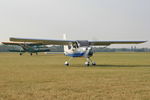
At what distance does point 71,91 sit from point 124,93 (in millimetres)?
1564

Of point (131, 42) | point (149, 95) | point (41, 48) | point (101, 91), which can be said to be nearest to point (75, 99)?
point (101, 91)

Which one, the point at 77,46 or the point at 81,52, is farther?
the point at 77,46

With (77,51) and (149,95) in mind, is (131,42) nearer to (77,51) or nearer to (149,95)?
(77,51)

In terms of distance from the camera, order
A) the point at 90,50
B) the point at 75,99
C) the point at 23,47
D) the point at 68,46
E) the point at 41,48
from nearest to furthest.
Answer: the point at 75,99, the point at 90,50, the point at 68,46, the point at 23,47, the point at 41,48

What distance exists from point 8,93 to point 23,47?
5994 cm

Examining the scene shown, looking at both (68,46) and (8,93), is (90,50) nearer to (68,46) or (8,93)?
(68,46)

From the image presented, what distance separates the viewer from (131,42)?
82.4 ft

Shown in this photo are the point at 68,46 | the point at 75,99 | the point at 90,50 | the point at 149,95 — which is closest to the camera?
the point at 75,99

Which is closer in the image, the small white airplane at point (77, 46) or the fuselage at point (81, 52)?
the fuselage at point (81, 52)

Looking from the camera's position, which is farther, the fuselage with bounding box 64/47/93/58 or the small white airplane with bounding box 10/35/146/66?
the small white airplane with bounding box 10/35/146/66

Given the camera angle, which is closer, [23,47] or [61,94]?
[61,94]

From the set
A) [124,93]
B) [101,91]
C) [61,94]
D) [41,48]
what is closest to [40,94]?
[61,94]

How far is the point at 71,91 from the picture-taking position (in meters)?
7.83

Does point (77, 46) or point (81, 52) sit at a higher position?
point (77, 46)
